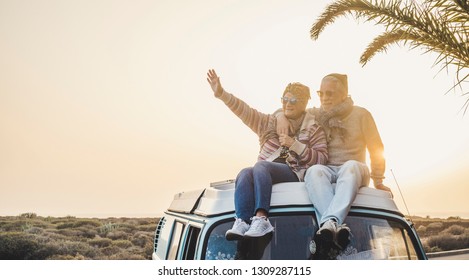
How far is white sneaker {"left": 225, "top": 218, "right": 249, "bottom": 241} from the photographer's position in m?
2.72

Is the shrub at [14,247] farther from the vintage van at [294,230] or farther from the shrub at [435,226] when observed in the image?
the shrub at [435,226]

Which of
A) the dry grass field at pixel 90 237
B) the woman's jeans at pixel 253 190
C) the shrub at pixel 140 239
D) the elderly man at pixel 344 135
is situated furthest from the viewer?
the shrub at pixel 140 239

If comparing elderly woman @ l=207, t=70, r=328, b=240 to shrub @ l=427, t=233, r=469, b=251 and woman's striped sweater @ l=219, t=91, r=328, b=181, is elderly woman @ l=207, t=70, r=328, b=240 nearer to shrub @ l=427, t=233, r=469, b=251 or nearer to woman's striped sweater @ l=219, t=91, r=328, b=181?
woman's striped sweater @ l=219, t=91, r=328, b=181

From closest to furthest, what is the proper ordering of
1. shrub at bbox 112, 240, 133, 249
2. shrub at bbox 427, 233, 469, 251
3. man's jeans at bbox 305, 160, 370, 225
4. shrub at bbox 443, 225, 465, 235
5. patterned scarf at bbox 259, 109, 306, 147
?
man's jeans at bbox 305, 160, 370, 225
patterned scarf at bbox 259, 109, 306, 147
shrub at bbox 427, 233, 469, 251
shrub at bbox 443, 225, 465, 235
shrub at bbox 112, 240, 133, 249

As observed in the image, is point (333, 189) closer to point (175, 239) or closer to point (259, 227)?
point (259, 227)

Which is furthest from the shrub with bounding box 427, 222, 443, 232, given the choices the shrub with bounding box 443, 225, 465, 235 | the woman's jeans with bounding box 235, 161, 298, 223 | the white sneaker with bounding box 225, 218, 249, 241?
the white sneaker with bounding box 225, 218, 249, 241

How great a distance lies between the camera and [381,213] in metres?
3.02

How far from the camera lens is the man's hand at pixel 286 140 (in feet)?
11.9

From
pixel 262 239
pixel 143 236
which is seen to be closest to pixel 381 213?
pixel 262 239

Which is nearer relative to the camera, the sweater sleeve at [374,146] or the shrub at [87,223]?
the sweater sleeve at [374,146]

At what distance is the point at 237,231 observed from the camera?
2727 millimetres

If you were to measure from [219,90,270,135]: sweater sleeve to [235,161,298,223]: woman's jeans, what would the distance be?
1286 millimetres

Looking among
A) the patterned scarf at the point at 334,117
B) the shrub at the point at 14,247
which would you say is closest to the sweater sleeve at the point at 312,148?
the patterned scarf at the point at 334,117

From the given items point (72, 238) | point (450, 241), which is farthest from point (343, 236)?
point (72, 238)
